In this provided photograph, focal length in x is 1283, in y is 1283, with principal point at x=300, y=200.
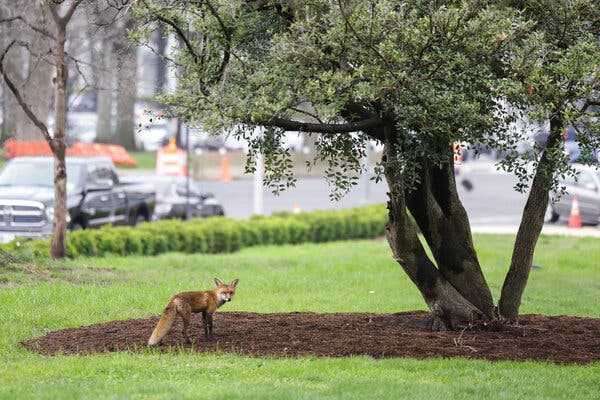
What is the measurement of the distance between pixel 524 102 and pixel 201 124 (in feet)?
8.65

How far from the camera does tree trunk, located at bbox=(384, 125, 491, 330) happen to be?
11.7 meters

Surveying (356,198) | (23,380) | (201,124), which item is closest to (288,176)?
(201,124)

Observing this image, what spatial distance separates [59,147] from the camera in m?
17.7

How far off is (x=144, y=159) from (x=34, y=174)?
35470 millimetres

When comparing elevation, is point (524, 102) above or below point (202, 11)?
below

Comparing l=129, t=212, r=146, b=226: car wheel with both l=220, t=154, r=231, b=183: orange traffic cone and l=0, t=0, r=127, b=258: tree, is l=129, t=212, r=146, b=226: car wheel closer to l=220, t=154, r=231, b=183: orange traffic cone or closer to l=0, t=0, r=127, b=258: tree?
l=0, t=0, r=127, b=258: tree

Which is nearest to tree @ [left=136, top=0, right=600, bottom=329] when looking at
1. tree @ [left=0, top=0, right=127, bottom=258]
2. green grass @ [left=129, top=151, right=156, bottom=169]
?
tree @ [left=0, top=0, right=127, bottom=258]

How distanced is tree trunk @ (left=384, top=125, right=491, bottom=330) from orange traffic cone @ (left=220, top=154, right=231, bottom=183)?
38296 mm

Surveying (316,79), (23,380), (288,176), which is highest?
(316,79)

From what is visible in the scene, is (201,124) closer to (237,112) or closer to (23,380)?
(237,112)

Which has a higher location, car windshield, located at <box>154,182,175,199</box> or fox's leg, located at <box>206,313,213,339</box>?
car windshield, located at <box>154,182,175,199</box>

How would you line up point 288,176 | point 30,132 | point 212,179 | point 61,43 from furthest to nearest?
1. point 212,179
2. point 30,132
3. point 61,43
4. point 288,176

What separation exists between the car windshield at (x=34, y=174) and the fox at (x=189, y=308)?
547 inches

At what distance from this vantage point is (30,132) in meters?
33.3
